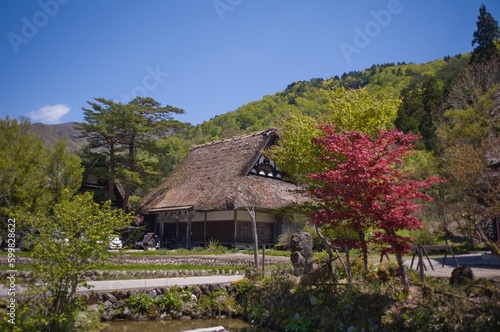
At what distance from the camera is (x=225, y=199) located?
2320 cm

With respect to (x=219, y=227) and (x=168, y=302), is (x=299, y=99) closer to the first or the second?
(x=219, y=227)

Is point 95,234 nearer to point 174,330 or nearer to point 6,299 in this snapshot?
point 6,299

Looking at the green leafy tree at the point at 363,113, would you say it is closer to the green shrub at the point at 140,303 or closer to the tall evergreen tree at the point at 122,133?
the green shrub at the point at 140,303

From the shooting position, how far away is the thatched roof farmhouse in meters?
24.1

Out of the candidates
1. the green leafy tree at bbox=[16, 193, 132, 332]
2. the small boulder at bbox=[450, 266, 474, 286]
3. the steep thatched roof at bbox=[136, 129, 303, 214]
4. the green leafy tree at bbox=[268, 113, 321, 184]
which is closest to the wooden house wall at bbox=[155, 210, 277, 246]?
the steep thatched roof at bbox=[136, 129, 303, 214]

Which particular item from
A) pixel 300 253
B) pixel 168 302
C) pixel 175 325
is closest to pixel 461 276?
pixel 300 253

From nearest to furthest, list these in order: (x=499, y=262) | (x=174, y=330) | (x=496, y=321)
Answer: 1. (x=496, y=321)
2. (x=174, y=330)
3. (x=499, y=262)

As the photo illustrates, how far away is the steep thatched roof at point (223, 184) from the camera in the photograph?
23.8 metres

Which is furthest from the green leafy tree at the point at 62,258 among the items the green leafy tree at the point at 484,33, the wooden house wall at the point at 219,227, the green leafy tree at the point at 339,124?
the green leafy tree at the point at 484,33

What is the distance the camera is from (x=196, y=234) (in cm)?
2636

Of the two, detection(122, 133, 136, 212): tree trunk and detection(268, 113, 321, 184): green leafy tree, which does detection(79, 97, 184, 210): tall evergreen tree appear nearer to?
detection(122, 133, 136, 212): tree trunk

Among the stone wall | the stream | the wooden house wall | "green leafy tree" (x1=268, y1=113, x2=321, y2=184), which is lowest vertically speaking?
the stream

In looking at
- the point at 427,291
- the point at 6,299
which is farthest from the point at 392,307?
the point at 6,299

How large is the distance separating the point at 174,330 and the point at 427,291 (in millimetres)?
6113
